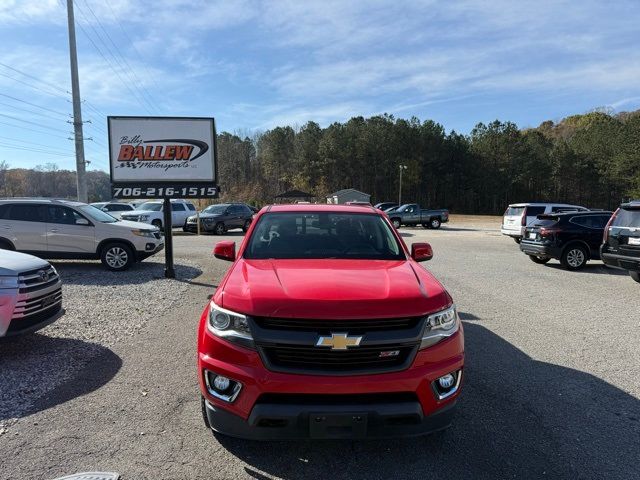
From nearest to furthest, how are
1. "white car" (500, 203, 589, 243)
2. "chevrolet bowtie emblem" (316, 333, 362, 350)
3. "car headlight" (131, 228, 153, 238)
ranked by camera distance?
"chevrolet bowtie emblem" (316, 333, 362, 350)
"car headlight" (131, 228, 153, 238)
"white car" (500, 203, 589, 243)

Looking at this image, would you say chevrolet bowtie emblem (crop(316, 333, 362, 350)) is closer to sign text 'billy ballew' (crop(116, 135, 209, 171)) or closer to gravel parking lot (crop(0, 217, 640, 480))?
gravel parking lot (crop(0, 217, 640, 480))

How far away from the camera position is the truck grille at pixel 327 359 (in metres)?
2.80

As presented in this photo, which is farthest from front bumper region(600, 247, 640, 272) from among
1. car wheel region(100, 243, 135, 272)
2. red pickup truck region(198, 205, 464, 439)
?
car wheel region(100, 243, 135, 272)

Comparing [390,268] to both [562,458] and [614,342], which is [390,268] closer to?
[562,458]

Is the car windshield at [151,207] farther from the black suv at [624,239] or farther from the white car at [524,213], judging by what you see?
the black suv at [624,239]

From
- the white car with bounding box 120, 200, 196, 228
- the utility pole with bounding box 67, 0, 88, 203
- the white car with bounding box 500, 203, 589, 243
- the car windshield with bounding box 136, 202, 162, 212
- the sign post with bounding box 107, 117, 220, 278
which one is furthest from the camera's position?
the car windshield with bounding box 136, 202, 162, 212

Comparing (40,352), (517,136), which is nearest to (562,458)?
(40,352)

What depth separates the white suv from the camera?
10.8 metres

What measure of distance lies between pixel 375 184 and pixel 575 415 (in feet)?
245

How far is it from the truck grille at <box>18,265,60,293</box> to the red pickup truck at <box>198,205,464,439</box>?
2.84 metres

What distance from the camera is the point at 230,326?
2955mm

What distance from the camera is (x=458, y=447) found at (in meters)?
3.24

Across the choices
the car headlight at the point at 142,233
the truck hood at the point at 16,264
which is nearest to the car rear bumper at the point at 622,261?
the truck hood at the point at 16,264

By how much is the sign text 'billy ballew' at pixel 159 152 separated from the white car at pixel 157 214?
1283cm
